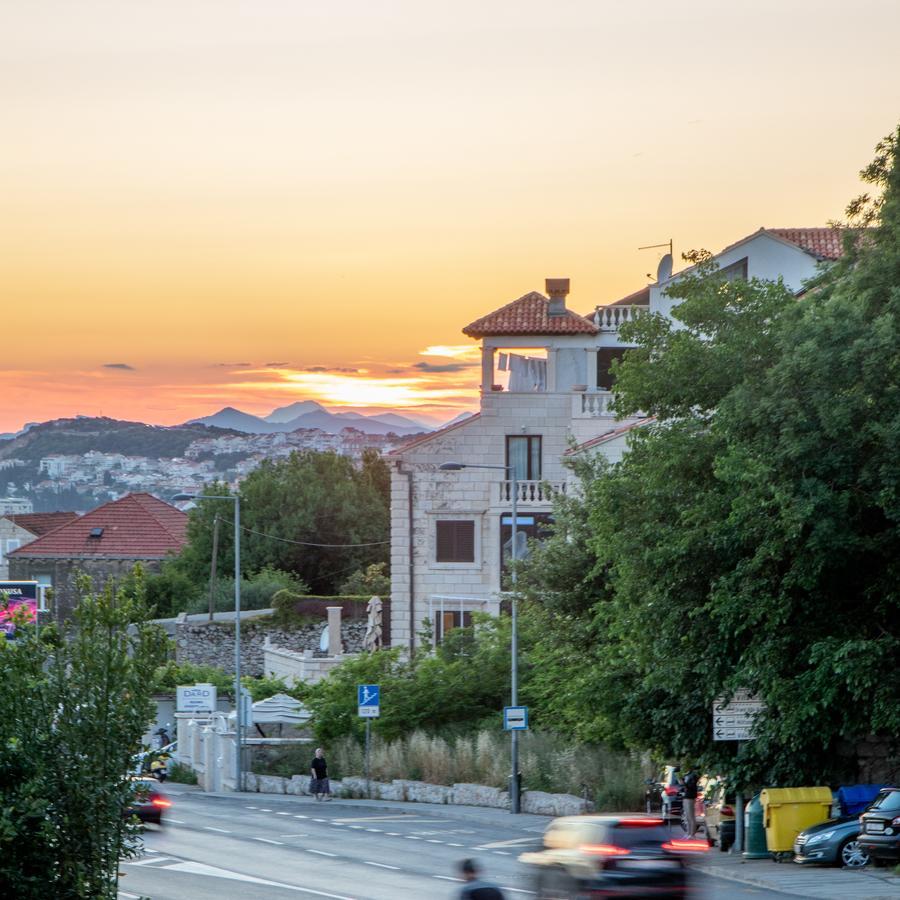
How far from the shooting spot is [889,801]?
27000 mm

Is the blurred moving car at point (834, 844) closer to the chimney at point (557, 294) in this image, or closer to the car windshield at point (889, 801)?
the car windshield at point (889, 801)

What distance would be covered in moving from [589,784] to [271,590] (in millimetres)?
50630

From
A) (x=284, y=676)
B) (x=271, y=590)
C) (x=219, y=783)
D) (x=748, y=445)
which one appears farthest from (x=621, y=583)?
(x=271, y=590)

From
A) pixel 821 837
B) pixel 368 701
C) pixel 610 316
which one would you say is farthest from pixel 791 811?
pixel 610 316

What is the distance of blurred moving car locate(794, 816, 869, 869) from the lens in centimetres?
2823

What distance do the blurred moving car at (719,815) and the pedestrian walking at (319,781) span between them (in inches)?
569

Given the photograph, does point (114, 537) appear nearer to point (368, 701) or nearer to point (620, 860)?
point (368, 701)

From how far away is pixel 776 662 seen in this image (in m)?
29.4

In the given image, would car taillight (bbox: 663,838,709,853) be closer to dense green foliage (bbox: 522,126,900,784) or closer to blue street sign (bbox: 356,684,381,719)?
dense green foliage (bbox: 522,126,900,784)

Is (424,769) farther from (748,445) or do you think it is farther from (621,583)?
(748,445)

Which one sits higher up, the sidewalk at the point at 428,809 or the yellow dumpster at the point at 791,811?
the yellow dumpster at the point at 791,811

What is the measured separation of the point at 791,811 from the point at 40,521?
416 ft

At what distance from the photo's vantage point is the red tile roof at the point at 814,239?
51.6m

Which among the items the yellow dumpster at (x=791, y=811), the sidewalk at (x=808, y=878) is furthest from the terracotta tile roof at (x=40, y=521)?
the yellow dumpster at (x=791, y=811)
